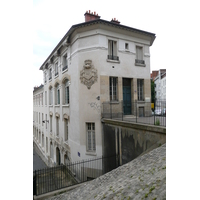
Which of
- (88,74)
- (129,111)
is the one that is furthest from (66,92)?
(129,111)

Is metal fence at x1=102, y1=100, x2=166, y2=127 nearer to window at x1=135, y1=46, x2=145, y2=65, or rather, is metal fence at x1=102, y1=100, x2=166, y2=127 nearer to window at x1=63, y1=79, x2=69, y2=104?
window at x1=135, y1=46, x2=145, y2=65

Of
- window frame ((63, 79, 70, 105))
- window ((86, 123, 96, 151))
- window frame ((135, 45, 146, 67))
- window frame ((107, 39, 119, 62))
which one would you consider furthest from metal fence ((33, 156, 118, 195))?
window frame ((135, 45, 146, 67))

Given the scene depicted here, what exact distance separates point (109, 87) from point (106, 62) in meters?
1.52

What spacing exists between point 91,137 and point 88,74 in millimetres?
3811

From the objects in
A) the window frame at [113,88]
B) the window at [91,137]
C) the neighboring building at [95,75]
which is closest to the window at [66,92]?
the neighboring building at [95,75]

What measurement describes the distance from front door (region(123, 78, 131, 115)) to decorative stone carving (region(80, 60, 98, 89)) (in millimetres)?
2429

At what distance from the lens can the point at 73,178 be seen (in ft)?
30.3

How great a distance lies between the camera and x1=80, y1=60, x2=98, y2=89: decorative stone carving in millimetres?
8703

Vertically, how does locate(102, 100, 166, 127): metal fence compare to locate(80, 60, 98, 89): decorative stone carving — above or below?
below

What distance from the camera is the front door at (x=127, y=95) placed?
32.9ft

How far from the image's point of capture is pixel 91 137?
8.95 metres

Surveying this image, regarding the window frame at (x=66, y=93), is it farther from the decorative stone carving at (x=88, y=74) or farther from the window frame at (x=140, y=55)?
the window frame at (x=140, y=55)

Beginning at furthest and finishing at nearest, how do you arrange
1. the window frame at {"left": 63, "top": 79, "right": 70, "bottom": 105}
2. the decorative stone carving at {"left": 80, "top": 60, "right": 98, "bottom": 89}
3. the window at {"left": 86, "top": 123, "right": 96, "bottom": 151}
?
1. the window frame at {"left": 63, "top": 79, "right": 70, "bottom": 105}
2. the window at {"left": 86, "top": 123, "right": 96, "bottom": 151}
3. the decorative stone carving at {"left": 80, "top": 60, "right": 98, "bottom": 89}
